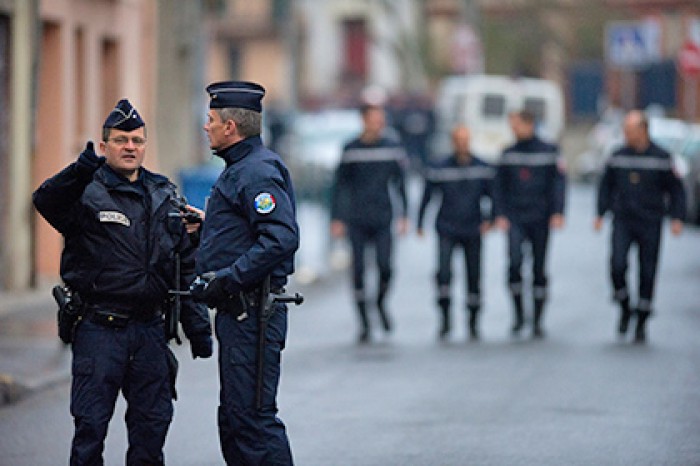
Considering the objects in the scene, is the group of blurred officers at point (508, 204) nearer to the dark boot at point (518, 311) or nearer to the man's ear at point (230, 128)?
the dark boot at point (518, 311)

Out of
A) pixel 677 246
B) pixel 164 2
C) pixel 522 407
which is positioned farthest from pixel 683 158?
pixel 522 407

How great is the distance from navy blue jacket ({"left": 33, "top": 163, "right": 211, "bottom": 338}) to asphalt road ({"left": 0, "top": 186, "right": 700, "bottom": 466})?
1.89 meters

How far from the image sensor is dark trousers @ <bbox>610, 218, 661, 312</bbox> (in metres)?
15.5

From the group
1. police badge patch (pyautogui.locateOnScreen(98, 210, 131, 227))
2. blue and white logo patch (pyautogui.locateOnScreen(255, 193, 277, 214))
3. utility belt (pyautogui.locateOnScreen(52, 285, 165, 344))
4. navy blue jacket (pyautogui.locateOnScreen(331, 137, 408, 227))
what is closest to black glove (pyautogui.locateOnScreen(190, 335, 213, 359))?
utility belt (pyautogui.locateOnScreen(52, 285, 165, 344))

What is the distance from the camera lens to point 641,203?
15.6 meters

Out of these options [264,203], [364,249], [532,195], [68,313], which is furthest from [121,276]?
[532,195]

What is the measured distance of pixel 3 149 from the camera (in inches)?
736

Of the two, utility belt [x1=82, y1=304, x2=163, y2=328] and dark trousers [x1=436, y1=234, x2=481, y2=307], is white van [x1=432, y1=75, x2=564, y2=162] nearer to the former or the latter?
dark trousers [x1=436, y1=234, x2=481, y2=307]

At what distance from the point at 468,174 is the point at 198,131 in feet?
35.3

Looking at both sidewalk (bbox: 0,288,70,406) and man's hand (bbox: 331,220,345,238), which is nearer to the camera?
sidewalk (bbox: 0,288,70,406)

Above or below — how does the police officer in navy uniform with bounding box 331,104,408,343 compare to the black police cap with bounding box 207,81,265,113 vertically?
below

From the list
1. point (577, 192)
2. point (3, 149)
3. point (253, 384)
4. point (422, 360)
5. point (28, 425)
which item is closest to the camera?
point (253, 384)

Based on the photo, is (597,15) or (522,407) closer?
(522,407)

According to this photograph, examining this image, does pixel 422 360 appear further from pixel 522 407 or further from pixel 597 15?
pixel 597 15
